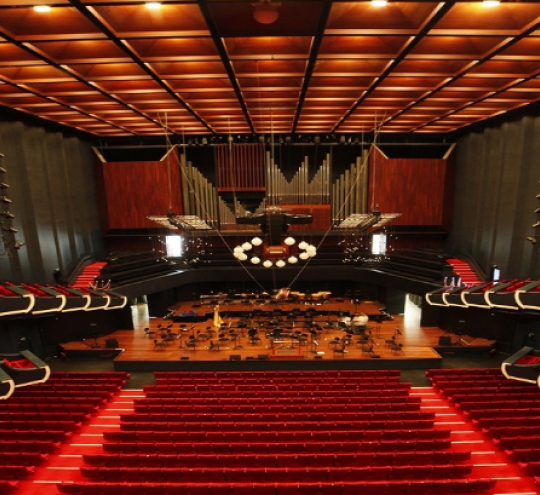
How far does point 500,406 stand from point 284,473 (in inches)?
203

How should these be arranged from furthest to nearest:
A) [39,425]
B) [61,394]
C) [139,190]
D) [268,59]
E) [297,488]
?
[139,190] < [61,394] < [39,425] < [268,59] < [297,488]

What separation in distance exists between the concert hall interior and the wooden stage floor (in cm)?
9

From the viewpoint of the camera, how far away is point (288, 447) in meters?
5.46

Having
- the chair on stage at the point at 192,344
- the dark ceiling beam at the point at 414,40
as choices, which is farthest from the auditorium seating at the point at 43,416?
the dark ceiling beam at the point at 414,40

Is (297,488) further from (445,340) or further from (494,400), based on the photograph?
(445,340)

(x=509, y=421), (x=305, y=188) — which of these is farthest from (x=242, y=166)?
(x=509, y=421)

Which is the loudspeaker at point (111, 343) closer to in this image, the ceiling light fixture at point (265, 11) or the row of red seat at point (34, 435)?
the row of red seat at point (34, 435)

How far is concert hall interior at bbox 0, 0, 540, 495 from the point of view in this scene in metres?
4.69

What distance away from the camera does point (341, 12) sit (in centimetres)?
424

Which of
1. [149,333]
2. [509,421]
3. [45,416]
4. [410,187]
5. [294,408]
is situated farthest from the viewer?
[410,187]

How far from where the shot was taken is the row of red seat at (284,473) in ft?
15.4

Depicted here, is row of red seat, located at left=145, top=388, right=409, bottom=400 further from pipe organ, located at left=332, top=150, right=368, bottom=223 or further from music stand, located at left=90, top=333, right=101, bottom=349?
pipe organ, located at left=332, top=150, right=368, bottom=223

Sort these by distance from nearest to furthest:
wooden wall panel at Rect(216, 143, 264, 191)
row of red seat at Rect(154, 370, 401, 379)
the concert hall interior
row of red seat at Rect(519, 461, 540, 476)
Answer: the concert hall interior, row of red seat at Rect(519, 461, 540, 476), row of red seat at Rect(154, 370, 401, 379), wooden wall panel at Rect(216, 143, 264, 191)

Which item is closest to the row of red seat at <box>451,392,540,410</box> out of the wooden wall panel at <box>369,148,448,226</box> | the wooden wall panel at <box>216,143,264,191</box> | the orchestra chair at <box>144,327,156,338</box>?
the wooden wall panel at <box>369,148,448,226</box>
